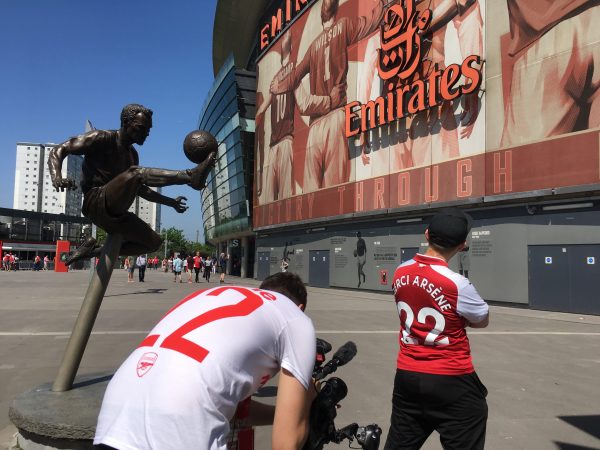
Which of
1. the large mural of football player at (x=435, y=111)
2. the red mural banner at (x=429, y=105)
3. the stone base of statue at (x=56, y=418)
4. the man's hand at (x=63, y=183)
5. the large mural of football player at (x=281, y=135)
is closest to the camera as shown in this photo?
the stone base of statue at (x=56, y=418)

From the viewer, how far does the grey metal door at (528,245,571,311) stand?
14688 mm

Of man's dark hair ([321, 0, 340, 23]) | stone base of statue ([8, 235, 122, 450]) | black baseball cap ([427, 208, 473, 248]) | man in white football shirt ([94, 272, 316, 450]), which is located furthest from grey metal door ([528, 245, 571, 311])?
man's dark hair ([321, 0, 340, 23])

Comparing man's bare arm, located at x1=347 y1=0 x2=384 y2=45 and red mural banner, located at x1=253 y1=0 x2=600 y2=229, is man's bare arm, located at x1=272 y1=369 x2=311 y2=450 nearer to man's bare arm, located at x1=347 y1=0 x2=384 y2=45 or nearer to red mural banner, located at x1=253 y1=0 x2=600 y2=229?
red mural banner, located at x1=253 y1=0 x2=600 y2=229

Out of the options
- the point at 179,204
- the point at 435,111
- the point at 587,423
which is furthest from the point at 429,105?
the point at 179,204

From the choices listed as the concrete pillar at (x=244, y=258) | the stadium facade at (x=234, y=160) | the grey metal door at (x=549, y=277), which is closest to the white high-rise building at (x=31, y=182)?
the stadium facade at (x=234, y=160)

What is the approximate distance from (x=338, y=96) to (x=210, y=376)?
25.3m

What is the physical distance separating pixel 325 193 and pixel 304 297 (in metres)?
24.6

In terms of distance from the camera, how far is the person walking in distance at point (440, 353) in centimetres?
244

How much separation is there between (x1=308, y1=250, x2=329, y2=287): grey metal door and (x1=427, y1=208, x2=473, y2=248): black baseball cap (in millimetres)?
23302

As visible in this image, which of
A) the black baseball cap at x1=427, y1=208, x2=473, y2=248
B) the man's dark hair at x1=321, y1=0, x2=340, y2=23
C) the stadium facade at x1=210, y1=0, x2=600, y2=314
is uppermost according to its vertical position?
the man's dark hair at x1=321, y1=0, x2=340, y2=23

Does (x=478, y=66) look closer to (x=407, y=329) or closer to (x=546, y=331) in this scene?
(x=546, y=331)

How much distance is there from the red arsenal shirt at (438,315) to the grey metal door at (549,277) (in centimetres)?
1418

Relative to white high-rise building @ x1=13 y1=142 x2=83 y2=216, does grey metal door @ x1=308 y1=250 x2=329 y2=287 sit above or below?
below

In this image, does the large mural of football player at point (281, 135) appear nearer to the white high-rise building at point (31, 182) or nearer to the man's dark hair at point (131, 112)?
the man's dark hair at point (131, 112)
